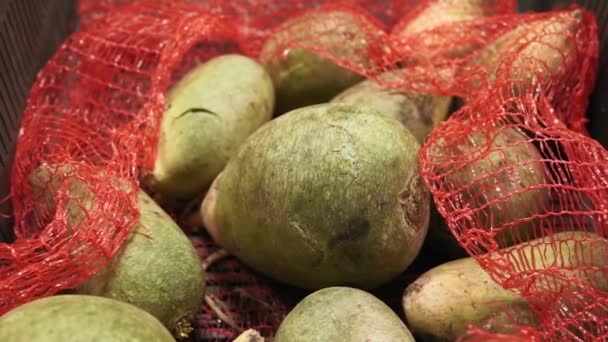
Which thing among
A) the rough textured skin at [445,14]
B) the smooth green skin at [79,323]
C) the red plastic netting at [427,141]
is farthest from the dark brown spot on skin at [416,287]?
the rough textured skin at [445,14]

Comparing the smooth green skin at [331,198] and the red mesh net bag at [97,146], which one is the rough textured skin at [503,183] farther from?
the red mesh net bag at [97,146]

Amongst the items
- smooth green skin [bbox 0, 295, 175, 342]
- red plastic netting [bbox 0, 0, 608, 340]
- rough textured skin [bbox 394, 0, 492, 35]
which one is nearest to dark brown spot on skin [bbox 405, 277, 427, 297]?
red plastic netting [bbox 0, 0, 608, 340]

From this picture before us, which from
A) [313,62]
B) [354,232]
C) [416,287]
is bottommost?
[416,287]

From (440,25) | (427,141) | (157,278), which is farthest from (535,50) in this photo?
(157,278)

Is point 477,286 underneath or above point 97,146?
underneath

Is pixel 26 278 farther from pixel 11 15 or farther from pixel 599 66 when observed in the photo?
pixel 599 66

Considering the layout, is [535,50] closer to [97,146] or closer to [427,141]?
[427,141]
